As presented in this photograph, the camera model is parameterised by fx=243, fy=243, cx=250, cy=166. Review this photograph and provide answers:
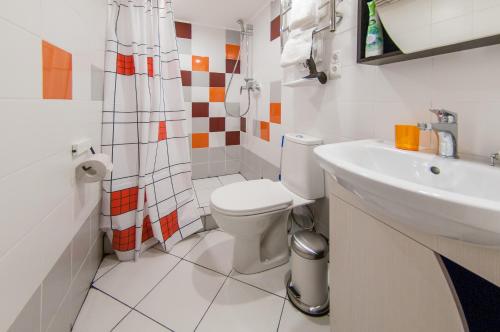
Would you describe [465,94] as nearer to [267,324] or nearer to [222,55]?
[267,324]

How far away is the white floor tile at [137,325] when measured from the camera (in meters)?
1.05

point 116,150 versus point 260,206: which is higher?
point 116,150

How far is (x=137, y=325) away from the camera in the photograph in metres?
1.07

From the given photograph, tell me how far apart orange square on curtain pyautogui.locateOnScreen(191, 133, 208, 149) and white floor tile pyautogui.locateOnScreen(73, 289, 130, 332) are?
1.59 metres

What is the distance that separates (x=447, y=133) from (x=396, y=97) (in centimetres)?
29

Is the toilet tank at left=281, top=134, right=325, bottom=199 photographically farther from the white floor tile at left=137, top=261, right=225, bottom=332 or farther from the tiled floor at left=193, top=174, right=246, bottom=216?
the tiled floor at left=193, top=174, right=246, bottom=216

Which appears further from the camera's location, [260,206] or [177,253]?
[177,253]

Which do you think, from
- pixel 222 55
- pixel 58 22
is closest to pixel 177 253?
pixel 58 22

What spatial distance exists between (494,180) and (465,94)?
0.33 meters

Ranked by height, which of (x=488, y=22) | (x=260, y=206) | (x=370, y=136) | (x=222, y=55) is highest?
(x=222, y=55)

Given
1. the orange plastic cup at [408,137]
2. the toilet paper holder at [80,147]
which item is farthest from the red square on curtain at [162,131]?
the orange plastic cup at [408,137]

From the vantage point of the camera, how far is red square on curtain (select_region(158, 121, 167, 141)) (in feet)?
5.10

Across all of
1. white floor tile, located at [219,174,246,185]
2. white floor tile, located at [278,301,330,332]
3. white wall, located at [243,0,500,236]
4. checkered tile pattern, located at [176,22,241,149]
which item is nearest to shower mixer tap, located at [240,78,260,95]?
checkered tile pattern, located at [176,22,241,149]

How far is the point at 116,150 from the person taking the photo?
139 cm
